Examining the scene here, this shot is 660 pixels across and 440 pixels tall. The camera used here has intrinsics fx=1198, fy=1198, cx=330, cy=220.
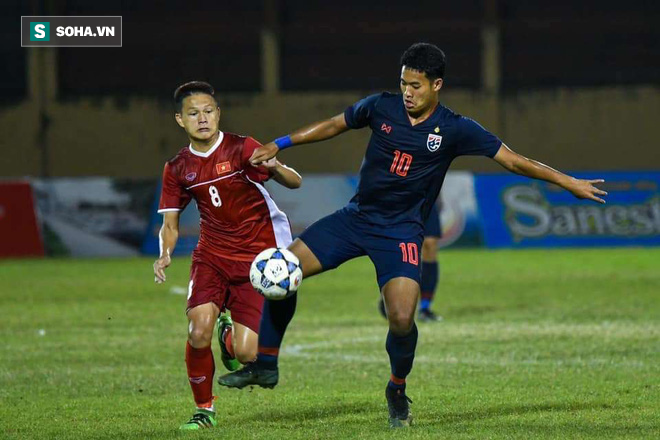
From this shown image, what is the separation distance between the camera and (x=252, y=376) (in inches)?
266

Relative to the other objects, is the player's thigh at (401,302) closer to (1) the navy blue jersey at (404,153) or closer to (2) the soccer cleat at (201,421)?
(1) the navy blue jersey at (404,153)

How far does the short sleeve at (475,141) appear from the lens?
6574mm

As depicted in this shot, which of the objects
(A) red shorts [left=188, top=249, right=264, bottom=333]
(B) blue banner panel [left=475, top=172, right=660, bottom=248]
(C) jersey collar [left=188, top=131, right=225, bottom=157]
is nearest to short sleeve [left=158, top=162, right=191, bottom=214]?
(C) jersey collar [left=188, top=131, right=225, bottom=157]

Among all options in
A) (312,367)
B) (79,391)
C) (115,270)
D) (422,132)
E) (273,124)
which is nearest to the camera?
(422,132)

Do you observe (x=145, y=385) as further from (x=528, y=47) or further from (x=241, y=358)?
(x=528, y=47)

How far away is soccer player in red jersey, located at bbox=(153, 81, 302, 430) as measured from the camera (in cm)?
674

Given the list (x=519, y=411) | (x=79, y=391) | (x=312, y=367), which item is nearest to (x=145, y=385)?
(x=79, y=391)

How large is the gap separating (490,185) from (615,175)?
2277 millimetres

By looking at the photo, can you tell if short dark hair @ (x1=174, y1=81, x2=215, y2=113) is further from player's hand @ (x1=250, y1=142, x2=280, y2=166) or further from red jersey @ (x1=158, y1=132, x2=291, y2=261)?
player's hand @ (x1=250, y1=142, x2=280, y2=166)

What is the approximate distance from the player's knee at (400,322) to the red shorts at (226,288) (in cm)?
92

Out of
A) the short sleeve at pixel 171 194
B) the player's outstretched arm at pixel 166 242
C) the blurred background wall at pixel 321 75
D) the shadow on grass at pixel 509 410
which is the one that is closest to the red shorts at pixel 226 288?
the player's outstretched arm at pixel 166 242

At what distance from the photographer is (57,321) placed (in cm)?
1257

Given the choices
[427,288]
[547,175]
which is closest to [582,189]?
[547,175]

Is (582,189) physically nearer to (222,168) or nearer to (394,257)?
(394,257)
